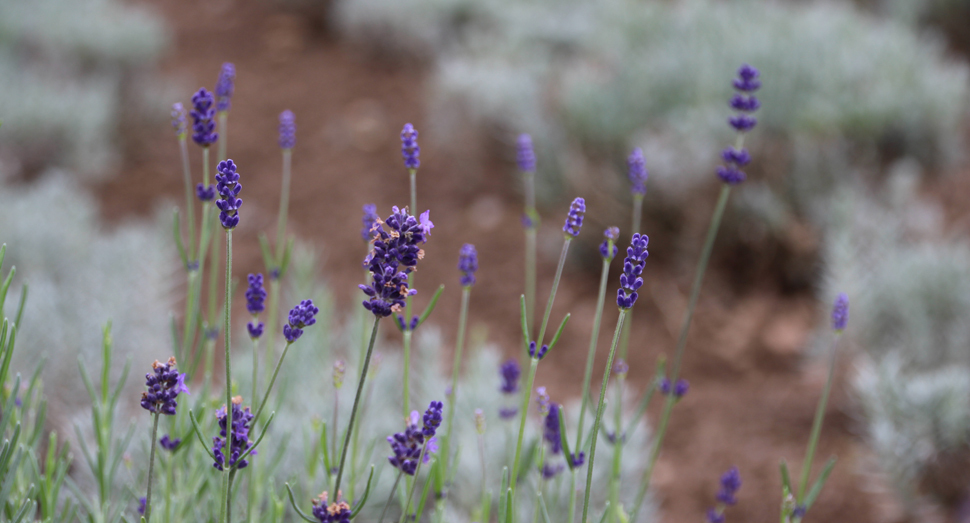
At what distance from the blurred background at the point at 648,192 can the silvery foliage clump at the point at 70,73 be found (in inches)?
0.8

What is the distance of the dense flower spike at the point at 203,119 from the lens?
4.21 feet

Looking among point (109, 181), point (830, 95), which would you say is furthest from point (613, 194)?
point (109, 181)

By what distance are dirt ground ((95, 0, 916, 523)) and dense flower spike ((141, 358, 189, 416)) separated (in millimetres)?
1246

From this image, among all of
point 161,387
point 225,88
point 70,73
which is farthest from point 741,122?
point 70,73

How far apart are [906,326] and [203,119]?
221 centimetres

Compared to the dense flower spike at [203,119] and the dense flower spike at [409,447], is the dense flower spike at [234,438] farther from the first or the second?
the dense flower spike at [203,119]

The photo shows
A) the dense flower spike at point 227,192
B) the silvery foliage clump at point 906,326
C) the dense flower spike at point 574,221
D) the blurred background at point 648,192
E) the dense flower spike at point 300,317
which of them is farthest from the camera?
the blurred background at point 648,192

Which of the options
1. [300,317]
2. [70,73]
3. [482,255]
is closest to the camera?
[300,317]

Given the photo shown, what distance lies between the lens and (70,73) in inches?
198

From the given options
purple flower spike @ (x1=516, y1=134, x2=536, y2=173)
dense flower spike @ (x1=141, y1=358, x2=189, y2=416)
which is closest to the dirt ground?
purple flower spike @ (x1=516, y1=134, x2=536, y2=173)

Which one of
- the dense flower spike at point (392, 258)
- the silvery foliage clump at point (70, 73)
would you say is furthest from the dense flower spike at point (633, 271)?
the silvery foliage clump at point (70, 73)

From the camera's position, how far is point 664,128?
3514mm

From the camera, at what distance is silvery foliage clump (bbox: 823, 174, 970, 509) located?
6.80 ft

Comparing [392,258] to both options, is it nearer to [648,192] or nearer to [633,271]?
[633,271]
